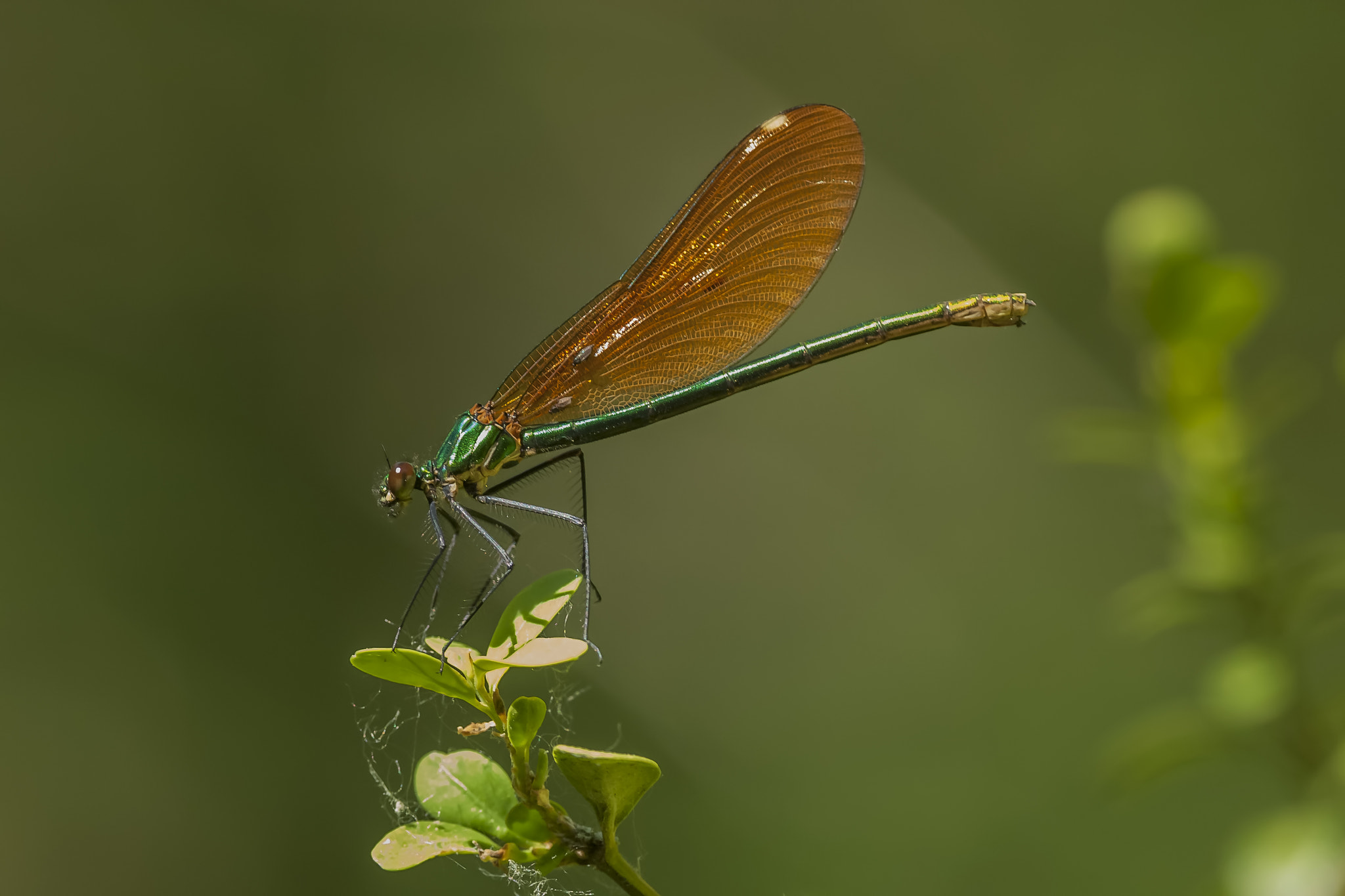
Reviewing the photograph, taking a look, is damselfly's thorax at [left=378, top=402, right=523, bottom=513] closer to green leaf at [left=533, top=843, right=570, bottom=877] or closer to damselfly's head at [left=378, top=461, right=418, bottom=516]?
damselfly's head at [left=378, top=461, right=418, bottom=516]

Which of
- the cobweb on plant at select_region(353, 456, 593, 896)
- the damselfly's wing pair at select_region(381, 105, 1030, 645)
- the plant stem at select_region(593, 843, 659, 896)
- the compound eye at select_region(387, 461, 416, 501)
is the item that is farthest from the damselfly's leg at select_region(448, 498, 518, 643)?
the plant stem at select_region(593, 843, 659, 896)

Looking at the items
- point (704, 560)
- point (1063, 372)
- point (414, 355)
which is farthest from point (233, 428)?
point (1063, 372)

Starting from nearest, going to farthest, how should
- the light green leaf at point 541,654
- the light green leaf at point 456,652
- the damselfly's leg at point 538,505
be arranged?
1. the light green leaf at point 541,654
2. the light green leaf at point 456,652
3. the damselfly's leg at point 538,505

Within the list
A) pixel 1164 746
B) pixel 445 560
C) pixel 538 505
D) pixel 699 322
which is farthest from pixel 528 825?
pixel 699 322

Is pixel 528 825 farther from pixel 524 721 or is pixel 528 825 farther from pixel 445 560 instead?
pixel 445 560

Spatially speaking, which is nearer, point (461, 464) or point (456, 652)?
point (456, 652)

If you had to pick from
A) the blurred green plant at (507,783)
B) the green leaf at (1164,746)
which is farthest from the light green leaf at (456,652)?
the green leaf at (1164,746)

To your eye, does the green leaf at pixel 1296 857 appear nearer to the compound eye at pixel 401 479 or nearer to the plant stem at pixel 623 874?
the plant stem at pixel 623 874
